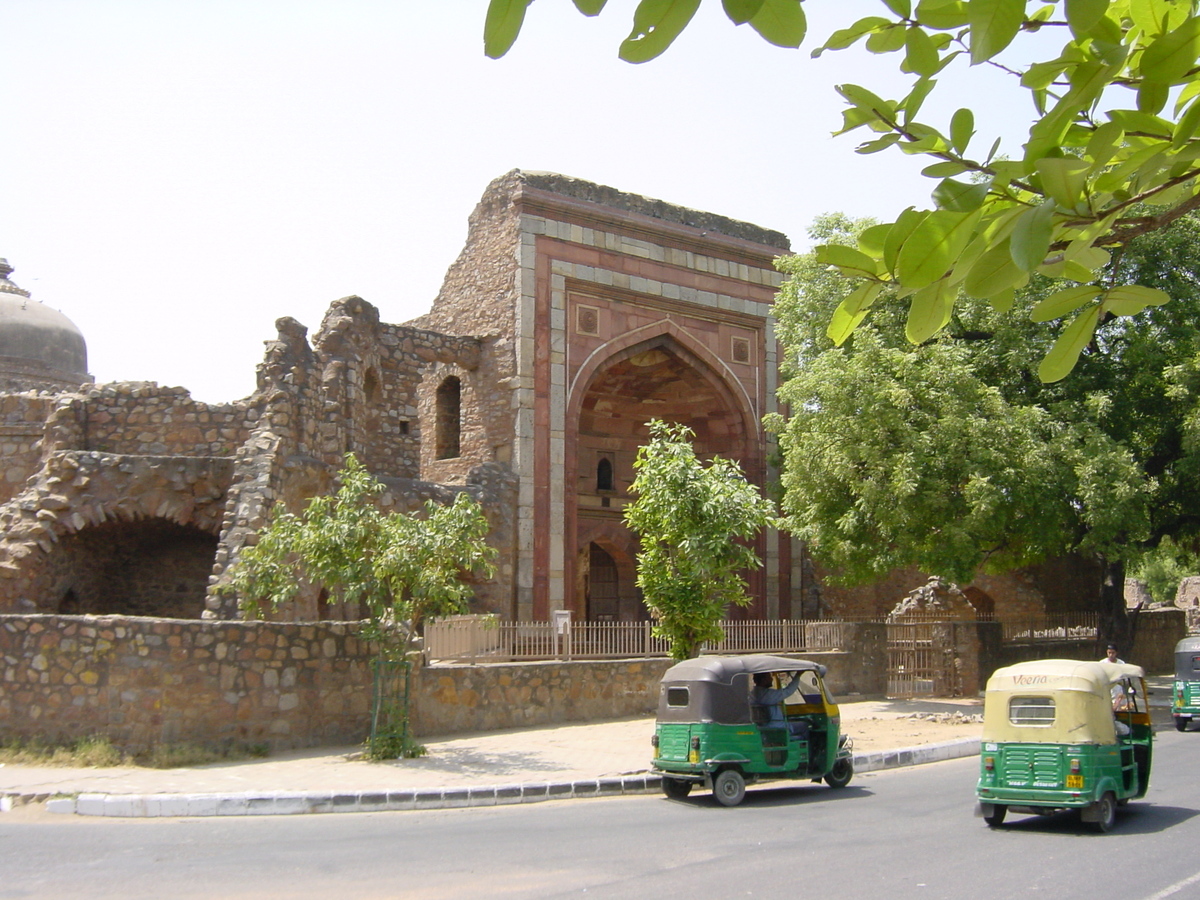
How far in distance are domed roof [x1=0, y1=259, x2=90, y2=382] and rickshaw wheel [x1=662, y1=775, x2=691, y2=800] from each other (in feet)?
69.6

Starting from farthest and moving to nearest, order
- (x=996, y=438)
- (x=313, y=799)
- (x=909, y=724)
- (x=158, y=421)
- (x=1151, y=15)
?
(x=996, y=438) < (x=158, y=421) < (x=909, y=724) < (x=313, y=799) < (x=1151, y=15)

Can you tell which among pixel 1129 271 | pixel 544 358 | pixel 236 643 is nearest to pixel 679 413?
pixel 544 358

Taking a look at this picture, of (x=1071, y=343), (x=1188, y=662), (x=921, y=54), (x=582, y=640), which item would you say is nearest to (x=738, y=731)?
(x=582, y=640)

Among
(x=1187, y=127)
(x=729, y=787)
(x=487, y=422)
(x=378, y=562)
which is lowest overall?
→ (x=729, y=787)

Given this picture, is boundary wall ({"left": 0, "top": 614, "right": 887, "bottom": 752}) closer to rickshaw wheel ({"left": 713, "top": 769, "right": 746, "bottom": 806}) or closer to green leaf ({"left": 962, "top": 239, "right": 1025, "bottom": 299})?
rickshaw wheel ({"left": 713, "top": 769, "right": 746, "bottom": 806})

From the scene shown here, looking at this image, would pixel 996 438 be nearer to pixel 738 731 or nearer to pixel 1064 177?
pixel 738 731

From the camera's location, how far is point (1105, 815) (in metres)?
7.63

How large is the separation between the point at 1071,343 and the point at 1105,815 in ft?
21.9

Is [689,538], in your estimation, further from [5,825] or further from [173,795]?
[5,825]

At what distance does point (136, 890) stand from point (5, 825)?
2501 millimetres

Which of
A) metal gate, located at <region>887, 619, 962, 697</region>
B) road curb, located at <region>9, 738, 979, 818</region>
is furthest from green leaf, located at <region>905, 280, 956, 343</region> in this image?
metal gate, located at <region>887, 619, 962, 697</region>

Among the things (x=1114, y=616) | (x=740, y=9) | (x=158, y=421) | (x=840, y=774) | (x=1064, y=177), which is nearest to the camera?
(x=740, y=9)

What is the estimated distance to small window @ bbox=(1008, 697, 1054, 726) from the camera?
7914mm

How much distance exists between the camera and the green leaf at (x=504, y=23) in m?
1.78
